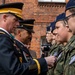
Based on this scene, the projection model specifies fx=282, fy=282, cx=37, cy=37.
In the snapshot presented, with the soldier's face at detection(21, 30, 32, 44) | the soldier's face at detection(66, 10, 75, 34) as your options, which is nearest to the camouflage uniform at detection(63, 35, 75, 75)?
the soldier's face at detection(66, 10, 75, 34)

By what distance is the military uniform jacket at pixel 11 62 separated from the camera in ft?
9.04

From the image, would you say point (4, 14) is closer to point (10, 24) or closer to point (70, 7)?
point (10, 24)

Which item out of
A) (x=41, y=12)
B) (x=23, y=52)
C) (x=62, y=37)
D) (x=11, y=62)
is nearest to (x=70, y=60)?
(x=11, y=62)

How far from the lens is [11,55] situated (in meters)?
2.81

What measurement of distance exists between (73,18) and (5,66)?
2.84 feet

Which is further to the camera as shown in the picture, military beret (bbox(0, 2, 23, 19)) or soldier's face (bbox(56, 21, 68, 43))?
soldier's face (bbox(56, 21, 68, 43))

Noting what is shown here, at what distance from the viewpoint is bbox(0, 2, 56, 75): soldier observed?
2770 millimetres

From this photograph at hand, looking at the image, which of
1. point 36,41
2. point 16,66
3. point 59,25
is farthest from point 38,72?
point 36,41

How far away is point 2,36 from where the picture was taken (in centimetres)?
296

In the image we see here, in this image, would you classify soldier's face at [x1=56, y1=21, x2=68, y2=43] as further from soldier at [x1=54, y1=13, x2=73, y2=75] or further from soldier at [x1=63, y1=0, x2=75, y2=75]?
soldier at [x1=63, y1=0, x2=75, y2=75]

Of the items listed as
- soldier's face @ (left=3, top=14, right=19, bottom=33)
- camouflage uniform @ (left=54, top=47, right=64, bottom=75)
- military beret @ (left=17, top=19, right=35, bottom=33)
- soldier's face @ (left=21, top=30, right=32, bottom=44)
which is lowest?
camouflage uniform @ (left=54, top=47, right=64, bottom=75)

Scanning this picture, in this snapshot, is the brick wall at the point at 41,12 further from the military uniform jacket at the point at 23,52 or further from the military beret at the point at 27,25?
the military uniform jacket at the point at 23,52

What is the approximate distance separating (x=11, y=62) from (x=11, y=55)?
7 cm

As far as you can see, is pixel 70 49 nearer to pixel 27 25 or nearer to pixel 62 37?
pixel 62 37
